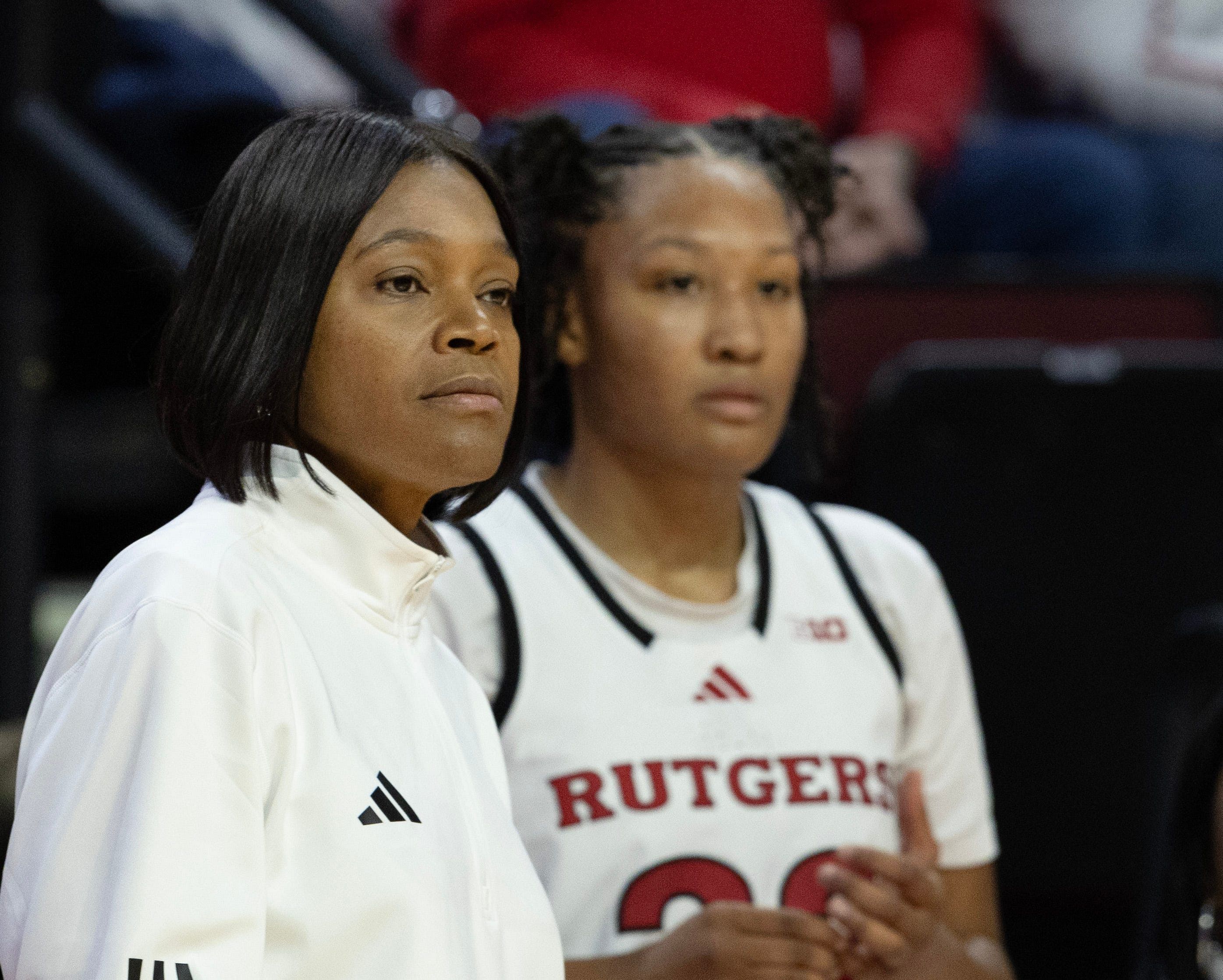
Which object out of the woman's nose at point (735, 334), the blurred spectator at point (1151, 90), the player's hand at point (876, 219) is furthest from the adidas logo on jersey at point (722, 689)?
the blurred spectator at point (1151, 90)

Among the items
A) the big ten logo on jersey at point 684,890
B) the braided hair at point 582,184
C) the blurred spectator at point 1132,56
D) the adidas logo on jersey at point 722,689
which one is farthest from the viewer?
the blurred spectator at point 1132,56

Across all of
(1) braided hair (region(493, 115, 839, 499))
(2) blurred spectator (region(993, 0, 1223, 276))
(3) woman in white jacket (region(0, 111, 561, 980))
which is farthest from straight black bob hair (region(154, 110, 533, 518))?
(2) blurred spectator (region(993, 0, 1223, 276))

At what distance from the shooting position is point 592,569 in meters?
1.65

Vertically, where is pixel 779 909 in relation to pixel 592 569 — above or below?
below

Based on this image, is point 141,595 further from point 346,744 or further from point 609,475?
point 609,475

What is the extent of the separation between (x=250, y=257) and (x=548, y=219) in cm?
74

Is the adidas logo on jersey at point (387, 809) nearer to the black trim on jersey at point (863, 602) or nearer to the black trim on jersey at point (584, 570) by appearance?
the black trim on jersey at point (584, 570)

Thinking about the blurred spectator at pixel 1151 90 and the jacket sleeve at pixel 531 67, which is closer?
the jacket sleeve at pixel 531 67

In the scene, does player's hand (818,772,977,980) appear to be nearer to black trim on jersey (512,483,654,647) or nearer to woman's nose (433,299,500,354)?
black trim on jersey (512,483,654,647)

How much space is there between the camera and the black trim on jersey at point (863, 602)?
169 cm

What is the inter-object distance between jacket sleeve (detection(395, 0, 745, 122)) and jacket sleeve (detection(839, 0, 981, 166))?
346mm

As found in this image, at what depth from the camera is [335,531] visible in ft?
3.43

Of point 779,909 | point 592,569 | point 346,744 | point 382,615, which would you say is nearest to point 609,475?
point 592,569

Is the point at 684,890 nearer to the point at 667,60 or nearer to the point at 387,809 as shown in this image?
the point at 387,809
